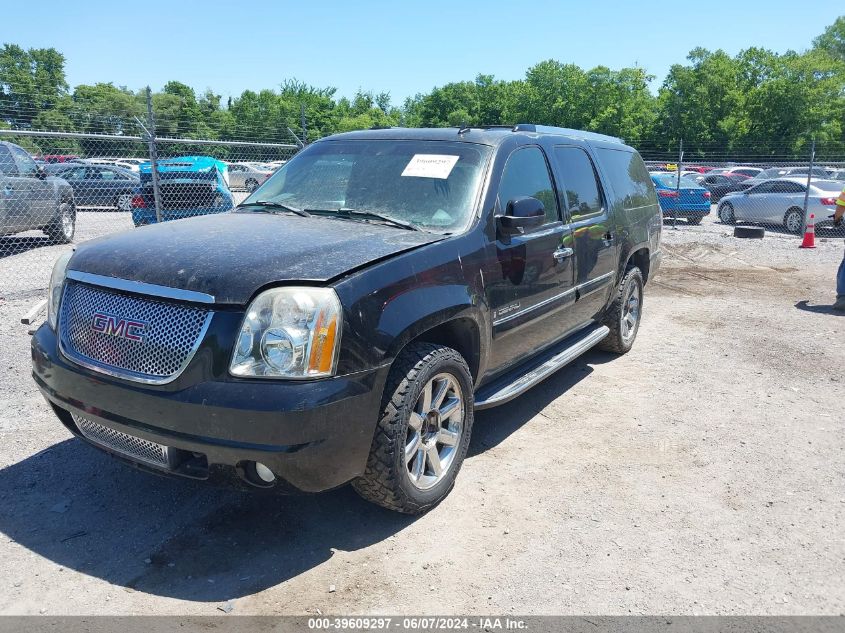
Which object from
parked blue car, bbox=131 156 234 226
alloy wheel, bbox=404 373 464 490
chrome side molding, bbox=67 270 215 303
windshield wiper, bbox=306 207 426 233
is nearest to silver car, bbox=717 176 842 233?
parked blue car, bbox=131 156 234 226

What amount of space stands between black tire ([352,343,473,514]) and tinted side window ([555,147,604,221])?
80.3 inches

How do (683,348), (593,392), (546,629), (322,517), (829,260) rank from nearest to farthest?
(546,629) → (322,517) → (593,392) → (683,348) → (829,260)

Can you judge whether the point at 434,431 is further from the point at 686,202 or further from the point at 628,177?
the point at 686,202

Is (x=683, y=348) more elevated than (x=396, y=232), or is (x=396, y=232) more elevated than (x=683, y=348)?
(x=396, y=232)

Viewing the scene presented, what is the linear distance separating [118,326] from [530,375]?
8.23ft

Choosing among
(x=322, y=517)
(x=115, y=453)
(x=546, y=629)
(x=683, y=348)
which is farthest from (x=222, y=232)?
(x=683, y=348)

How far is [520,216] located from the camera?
3904 mm

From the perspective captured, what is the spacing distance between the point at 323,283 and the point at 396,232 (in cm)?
87

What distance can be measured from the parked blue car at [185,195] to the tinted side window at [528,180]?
262 inches

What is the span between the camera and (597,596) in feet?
9.41

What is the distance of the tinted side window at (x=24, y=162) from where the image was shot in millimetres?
10953

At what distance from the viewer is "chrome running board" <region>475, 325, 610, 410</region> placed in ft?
13.0

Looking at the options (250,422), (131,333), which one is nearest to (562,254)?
(250,422)

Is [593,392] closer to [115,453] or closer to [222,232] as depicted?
[222,232]
